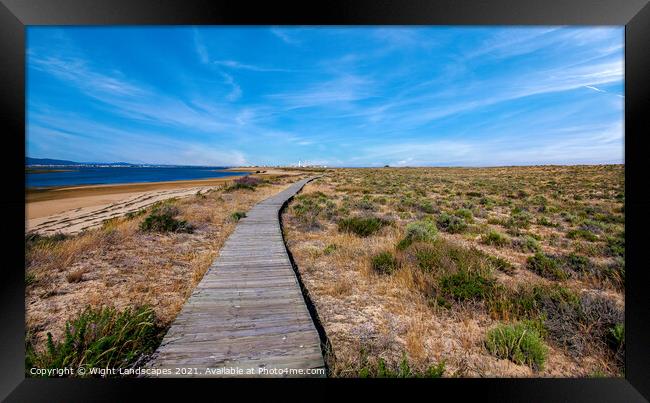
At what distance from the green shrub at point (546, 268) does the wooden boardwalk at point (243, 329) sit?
5.57 metres

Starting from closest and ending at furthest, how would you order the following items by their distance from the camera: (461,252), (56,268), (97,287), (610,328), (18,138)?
(18,138) → (610,328) → (97,287) → (56,268) → (461,252)

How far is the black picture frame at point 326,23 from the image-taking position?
2.56m

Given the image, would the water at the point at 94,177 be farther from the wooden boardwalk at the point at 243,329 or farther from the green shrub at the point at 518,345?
the green shrub at the point at 518,345

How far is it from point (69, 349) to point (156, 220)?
6.36m

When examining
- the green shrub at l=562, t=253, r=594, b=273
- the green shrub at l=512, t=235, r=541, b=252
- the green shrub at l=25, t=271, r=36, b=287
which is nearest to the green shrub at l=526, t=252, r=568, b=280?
the green shrub at l=562, t=253, r=594, b=273

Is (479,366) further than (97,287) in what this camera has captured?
No

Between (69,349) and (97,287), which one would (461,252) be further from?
(97,287)

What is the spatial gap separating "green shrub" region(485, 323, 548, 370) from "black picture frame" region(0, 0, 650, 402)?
354mm

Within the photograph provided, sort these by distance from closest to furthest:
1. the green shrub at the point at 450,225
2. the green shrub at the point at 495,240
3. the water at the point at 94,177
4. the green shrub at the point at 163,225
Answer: the green shrub at the point at 495,240, the green shrub at the point at 163,225, the green shrub at the point at 450,225, the water at the point at 94,177

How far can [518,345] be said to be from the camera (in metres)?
3.03

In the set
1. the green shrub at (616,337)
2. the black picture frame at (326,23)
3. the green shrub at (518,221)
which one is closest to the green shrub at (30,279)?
the black picture frame at (326,23)

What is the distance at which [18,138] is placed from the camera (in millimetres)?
2738

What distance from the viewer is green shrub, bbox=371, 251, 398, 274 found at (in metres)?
5.39

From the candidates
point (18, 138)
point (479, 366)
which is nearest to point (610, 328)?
point (479, 366)
